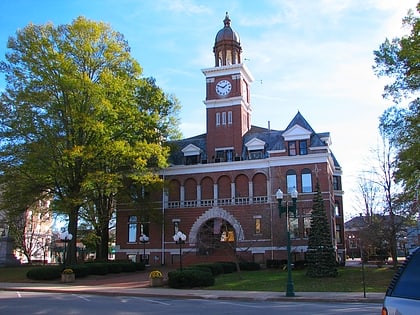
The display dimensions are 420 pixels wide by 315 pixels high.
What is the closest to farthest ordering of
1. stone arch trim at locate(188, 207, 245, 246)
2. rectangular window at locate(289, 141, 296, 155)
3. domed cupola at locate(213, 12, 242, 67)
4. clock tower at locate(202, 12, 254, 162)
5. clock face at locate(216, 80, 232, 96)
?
rectangular window at locate(289, 141, 296, 155)
stone arch trim at locate(188, 207, 245, 246)
clock tower at locate(202, 12, 254, 162)
clock face at locate(216, 80, 232, 96)
domed cupola at locate(213, 12, 242, 67)

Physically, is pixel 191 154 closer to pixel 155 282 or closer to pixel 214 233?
pixel 214 233

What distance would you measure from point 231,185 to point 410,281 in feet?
145

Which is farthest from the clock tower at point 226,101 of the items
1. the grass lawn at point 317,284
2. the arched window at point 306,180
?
the grass lawn at point 317,284

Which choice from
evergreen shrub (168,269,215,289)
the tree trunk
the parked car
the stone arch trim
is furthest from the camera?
the stone arch trim

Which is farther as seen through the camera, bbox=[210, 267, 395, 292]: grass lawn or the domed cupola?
the domed cupola

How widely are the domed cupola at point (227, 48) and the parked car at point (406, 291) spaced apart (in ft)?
165

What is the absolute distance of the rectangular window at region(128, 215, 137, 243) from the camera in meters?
51.3

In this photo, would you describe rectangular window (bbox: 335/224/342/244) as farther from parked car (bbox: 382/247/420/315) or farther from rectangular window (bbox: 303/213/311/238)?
parked car (bbox: 382/247/420/315)

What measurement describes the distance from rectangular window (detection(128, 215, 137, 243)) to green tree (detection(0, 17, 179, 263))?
446 inches

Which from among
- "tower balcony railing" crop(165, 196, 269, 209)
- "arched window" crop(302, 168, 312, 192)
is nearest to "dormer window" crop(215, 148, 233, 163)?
"tower balcony railing" crop(165, 196, 269, 209)

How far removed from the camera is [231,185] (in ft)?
160

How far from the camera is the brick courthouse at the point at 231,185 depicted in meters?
45.5

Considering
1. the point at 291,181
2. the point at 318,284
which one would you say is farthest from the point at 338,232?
the point at 318,284

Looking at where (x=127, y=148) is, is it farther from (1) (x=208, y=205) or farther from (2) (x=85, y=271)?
(1) (x=208, y=205)
